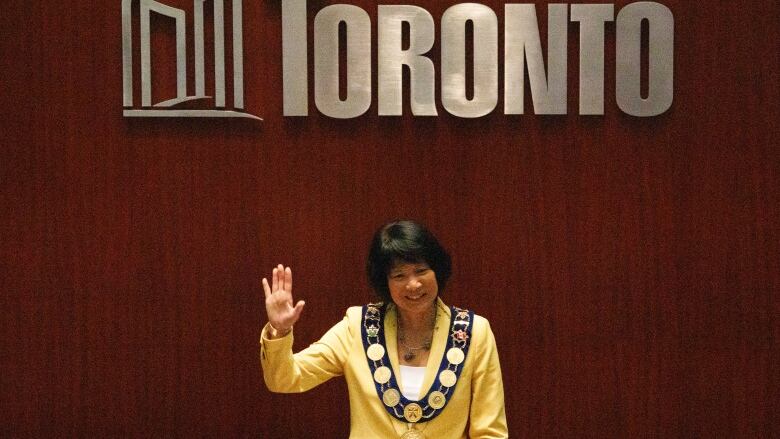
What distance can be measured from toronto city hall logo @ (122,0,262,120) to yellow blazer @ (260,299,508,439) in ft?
3.58

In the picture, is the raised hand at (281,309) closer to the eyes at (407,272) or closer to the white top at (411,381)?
the eyes at (407,272)

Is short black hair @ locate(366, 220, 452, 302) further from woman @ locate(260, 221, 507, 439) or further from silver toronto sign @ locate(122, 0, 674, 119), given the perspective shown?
silver toronto sign @ locate(122, 0, 674, 119)

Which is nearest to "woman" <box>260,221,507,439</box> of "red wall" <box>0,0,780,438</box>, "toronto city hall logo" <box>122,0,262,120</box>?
"red wall" <box>0,0,780,438</box>

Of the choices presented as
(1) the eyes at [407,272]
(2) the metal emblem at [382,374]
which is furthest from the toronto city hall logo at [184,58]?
(2) the metal emblem at [382,374]

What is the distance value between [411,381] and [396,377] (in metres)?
0.05

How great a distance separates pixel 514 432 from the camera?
3.29 m

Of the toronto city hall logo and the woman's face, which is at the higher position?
the toronto city hall logo

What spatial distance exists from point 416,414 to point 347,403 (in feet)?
2.86

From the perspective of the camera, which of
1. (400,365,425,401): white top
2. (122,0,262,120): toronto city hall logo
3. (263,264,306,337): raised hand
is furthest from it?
(122,0,262,120): toronto city hall logo

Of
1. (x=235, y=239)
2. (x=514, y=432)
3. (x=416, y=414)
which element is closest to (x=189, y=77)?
(x=235, y=239)

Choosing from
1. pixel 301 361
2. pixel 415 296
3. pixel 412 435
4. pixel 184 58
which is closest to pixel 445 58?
pixel 184 58

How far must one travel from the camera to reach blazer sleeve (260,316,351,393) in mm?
2416

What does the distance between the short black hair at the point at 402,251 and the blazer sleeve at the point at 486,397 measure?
0.85 ft

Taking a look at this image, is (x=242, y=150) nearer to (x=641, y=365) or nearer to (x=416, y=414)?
(x=416, y=414)
